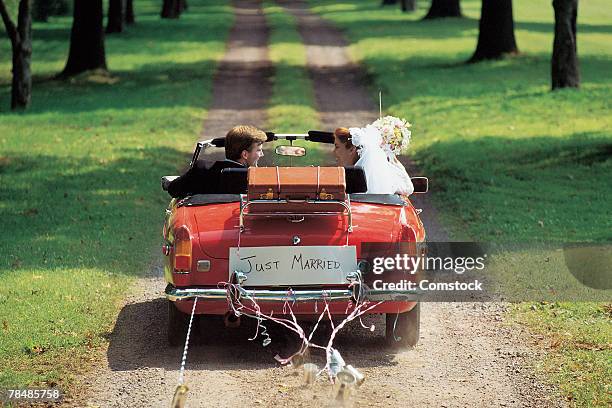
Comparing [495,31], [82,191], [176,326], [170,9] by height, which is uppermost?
[176,326]

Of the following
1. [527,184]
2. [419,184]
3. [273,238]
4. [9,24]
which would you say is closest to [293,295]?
[273,238]

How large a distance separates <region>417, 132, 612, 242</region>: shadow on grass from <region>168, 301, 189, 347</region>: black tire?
18.4 ft

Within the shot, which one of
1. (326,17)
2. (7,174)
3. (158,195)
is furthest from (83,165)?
(326,17)

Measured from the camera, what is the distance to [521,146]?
2216 cm

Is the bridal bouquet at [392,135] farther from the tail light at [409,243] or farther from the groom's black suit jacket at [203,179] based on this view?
the tail light at [409,243]

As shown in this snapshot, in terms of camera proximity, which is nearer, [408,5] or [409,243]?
[409,243]

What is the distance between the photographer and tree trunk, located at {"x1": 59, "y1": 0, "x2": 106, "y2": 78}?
34.5 meters

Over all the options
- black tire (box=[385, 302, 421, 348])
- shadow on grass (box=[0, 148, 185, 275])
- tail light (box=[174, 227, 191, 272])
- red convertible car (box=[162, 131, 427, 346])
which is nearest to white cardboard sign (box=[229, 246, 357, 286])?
red convertible car (box=[162, 131, 427, 346])

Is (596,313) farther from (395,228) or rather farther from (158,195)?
(158,195)

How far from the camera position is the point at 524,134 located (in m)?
23.9

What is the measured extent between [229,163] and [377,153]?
48.2 inches

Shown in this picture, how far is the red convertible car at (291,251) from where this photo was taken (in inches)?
332

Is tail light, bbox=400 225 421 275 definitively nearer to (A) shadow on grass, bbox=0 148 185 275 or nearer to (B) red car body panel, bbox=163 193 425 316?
(B) red car body panel, bbox=163 193 425 316

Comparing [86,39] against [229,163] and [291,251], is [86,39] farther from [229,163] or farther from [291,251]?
[291,251]
